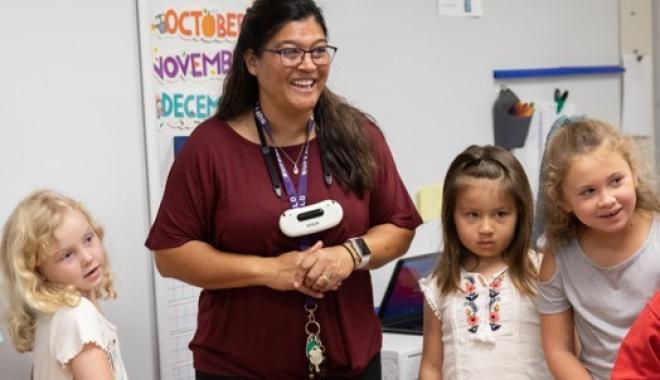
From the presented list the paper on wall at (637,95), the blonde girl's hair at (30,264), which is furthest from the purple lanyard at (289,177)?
the paper on wall at (637,95)

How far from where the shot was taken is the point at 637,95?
3.64 m

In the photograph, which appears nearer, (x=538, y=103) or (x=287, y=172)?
(x=287, y=172)

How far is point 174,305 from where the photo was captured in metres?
2.32

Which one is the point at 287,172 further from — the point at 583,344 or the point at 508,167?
the point at 583,344

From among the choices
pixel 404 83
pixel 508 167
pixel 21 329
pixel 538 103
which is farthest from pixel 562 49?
pixel 21 329

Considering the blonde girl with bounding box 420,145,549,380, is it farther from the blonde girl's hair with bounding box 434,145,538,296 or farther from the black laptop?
the black laptop

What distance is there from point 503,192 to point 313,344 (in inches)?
21.0

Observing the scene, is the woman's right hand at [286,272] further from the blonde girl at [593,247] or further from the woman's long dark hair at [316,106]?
the blonde girl at [593,247]

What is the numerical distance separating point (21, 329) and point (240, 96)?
2.24 ft

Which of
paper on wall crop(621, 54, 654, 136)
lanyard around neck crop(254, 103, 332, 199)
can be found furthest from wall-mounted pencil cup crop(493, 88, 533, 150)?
lanyard around neck crop(254, 103, 332, 199)

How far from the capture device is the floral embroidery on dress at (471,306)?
1930mm

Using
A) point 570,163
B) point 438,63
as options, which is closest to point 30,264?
point 570,163

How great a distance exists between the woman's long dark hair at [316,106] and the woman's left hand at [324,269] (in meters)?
0.18

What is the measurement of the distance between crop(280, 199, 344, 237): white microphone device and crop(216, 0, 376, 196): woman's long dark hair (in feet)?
0.33
